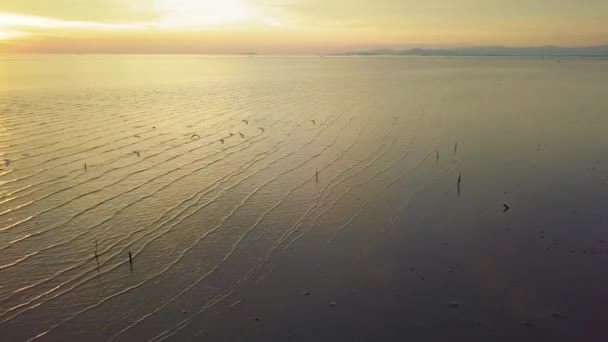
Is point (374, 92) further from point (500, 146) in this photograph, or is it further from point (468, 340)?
point (468, 340)

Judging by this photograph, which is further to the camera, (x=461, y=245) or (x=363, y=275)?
(x=461, y=245)

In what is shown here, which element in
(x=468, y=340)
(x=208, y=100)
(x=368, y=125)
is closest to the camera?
(x=468, y=340)

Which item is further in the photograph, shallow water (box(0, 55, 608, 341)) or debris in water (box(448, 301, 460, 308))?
debris in water (box(448, 301, 460, 308))

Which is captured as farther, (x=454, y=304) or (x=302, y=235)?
(x=302, y=235)

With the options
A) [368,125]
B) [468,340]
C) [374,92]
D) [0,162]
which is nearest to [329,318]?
[468,340]

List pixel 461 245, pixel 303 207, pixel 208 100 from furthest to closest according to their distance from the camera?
pixel 208 100 → pixel 303 207 → pixel 461 245

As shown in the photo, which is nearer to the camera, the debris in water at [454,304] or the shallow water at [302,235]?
the shallow water at [302,235]

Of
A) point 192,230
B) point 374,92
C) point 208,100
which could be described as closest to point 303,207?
point 192,230
